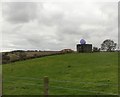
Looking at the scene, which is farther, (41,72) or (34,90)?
(41,72)

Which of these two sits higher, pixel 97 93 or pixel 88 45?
pixel 88 45

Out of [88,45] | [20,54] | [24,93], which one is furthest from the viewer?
[88,45]

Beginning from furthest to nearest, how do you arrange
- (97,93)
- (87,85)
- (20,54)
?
(20,54), (87,85), (97,93)

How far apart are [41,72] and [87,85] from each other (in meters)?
9.64

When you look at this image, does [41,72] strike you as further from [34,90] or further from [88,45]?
[88,45]

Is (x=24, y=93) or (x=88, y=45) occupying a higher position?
(x=88, y=45)

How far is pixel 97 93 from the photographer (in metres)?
16.6

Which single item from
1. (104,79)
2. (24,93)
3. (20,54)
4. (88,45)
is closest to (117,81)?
(104,79)

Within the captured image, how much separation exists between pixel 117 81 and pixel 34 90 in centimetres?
644

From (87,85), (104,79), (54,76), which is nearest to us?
(87,85)

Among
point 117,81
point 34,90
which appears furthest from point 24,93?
point 117,81

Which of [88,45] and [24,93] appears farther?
[88,45]

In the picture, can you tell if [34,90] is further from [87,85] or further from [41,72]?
[41,72]

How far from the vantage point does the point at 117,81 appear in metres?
21.2
